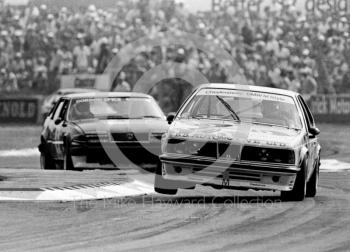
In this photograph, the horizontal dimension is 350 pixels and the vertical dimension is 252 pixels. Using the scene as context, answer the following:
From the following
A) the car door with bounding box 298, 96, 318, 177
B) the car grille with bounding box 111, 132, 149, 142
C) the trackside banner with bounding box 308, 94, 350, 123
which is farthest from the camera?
the trackside banner with bounding box 308, 94, 350, 123

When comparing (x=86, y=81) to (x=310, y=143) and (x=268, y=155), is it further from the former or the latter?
(x=268, y=155)

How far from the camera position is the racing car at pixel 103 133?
15.4 m

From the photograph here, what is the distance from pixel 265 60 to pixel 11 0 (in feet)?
33.3

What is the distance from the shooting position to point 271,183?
35.9ft

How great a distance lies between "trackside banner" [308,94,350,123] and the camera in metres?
38.8

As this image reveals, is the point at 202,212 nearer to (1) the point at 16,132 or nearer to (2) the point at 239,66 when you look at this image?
(1) the point at 16,132

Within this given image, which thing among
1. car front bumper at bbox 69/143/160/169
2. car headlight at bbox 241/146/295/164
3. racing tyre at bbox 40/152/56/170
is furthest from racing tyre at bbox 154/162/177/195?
racing tyre at bbox 40/152/56/170

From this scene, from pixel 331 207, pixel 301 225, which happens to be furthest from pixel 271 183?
pixel 301 225

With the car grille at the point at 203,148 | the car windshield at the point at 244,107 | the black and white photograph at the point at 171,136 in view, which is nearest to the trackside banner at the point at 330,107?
the black and white photograph at the point at 171,136

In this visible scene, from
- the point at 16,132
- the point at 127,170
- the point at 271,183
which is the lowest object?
the point at 16,132

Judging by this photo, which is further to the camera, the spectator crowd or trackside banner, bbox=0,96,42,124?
trackside banner, bbox=0,96,42,124

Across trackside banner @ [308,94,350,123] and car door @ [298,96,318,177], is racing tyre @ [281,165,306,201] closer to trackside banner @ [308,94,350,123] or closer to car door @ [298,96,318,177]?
car door @ [298,96,318,177]

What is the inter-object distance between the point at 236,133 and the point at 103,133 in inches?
185

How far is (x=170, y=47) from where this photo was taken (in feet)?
118
